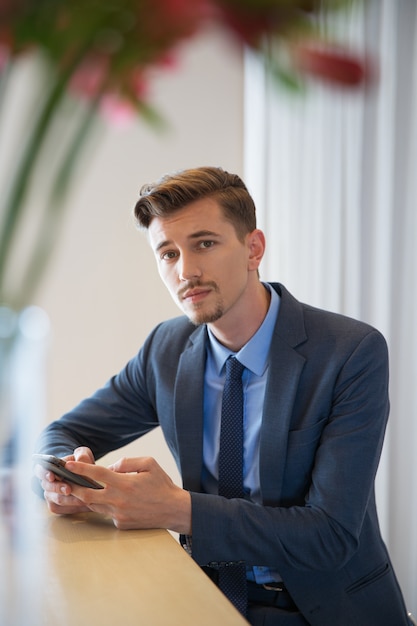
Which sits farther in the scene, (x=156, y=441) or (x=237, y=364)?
(x=156, y=441)

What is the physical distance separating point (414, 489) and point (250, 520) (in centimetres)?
130

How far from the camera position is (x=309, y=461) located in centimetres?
152

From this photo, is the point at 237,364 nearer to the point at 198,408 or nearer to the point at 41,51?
the point at 198,408

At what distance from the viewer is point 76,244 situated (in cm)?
285

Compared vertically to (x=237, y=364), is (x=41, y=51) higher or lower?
higher

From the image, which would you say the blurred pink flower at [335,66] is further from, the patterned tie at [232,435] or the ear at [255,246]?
the ear at [255,246]

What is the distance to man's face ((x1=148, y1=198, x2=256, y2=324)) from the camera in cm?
164

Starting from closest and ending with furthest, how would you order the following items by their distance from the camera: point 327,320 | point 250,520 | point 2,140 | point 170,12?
point 170,12
point 2,140
point 250,520
point 327,320

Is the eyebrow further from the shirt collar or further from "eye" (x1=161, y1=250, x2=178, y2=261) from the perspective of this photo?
the shirt collar

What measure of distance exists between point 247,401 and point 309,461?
0.65 feet

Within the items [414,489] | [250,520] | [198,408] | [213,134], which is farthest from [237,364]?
[213,134]

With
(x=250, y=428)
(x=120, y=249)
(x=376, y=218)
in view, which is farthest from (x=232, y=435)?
(x=120, y=249)

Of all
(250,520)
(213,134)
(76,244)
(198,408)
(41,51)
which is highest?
(213,134)

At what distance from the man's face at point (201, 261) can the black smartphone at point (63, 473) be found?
0.48 m
